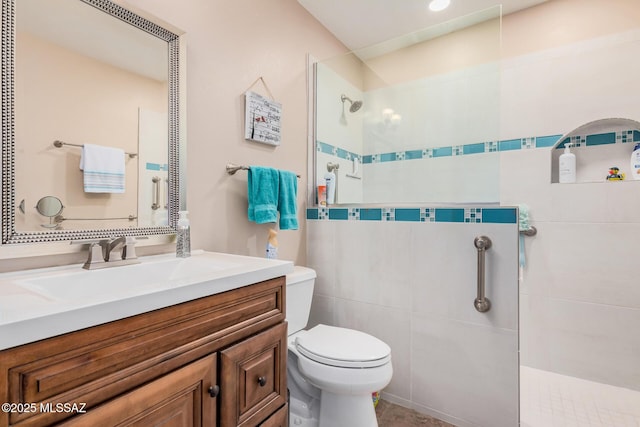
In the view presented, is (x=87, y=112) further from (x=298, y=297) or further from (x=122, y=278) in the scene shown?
(x=298, y=297)

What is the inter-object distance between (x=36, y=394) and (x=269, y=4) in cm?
202

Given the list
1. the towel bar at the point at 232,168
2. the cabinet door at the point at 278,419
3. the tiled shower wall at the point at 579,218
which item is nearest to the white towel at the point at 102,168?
the towel bar at the point at 232,168

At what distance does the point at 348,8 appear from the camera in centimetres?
217

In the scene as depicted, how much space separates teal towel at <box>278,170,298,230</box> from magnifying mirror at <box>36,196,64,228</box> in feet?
3.11

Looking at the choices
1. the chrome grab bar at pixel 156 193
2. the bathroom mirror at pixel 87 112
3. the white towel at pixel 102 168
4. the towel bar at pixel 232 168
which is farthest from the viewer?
the towel bar at pixel 232 168

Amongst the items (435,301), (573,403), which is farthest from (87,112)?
(573,403)

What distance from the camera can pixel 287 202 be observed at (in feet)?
5.82

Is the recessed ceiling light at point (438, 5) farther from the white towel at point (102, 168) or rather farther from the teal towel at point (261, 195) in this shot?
the white towel at point (102, 168)

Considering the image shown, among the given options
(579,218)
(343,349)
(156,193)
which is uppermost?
(156,193)

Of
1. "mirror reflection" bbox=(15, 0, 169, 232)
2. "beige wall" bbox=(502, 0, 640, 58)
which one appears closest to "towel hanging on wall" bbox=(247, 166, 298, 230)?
"mirror reflection" bbox=(15, 0, 169, 232)

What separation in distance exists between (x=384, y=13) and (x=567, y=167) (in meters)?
1.56

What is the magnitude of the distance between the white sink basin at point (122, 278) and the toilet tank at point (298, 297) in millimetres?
412

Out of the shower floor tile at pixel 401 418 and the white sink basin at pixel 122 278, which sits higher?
the white sink basin at pixel 122 278

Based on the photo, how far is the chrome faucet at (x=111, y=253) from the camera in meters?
1.04
